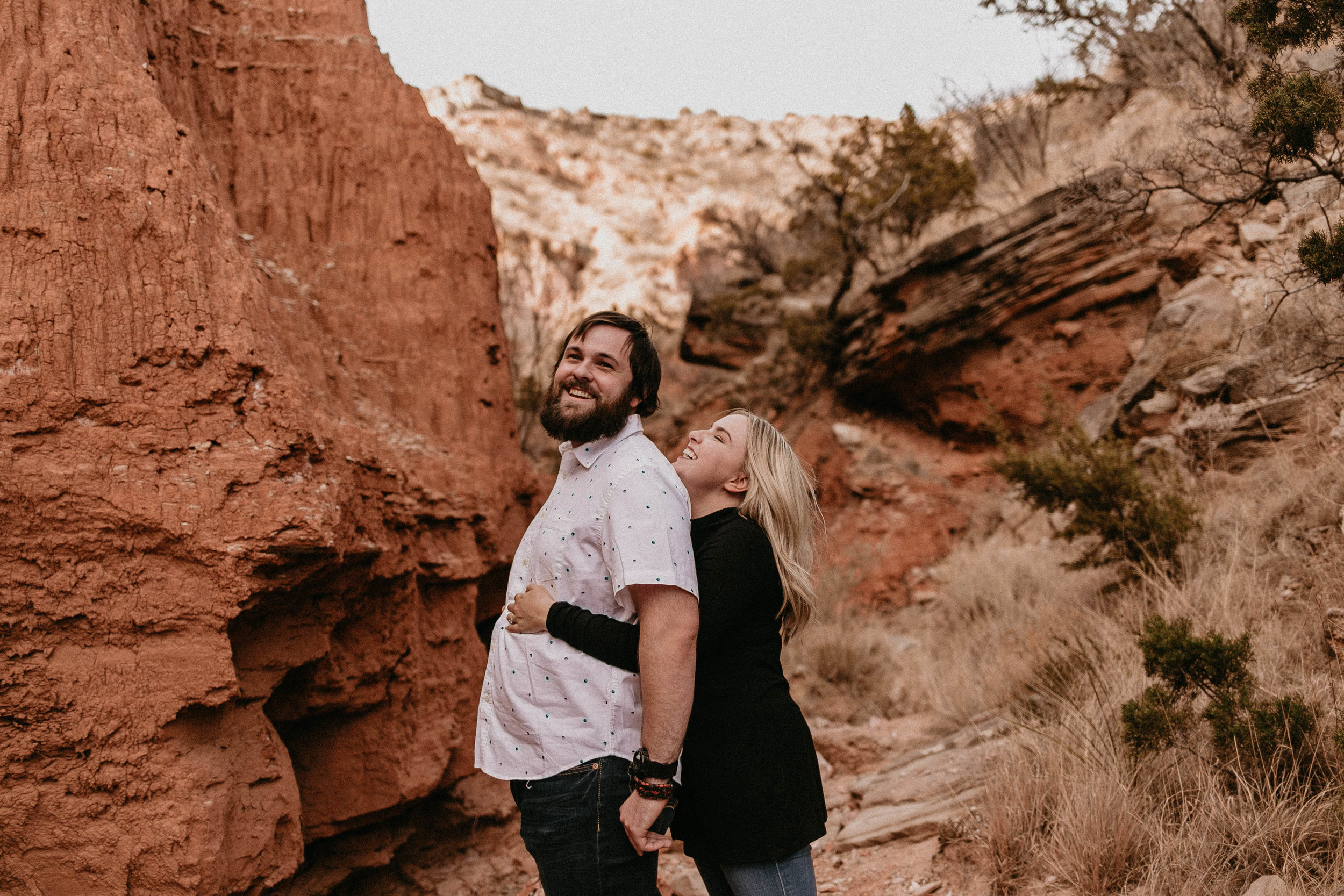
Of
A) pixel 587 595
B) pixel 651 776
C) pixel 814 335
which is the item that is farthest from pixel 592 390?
pixel 814 335

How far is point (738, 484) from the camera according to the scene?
243cm

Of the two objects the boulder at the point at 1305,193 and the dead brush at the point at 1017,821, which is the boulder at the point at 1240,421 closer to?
the boulder at the point at 1305,193

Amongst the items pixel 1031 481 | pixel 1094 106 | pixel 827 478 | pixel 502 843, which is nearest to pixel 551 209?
pixel 1094 106

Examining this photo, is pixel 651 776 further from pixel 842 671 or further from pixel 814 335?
pixel 814 335

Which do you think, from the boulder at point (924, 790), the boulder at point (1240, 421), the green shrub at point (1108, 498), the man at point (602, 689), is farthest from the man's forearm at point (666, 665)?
the boulder at point (1240, 421)

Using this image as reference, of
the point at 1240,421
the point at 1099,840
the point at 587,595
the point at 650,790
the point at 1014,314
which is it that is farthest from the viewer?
the point at 1014,314

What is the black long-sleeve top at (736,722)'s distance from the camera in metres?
2.06

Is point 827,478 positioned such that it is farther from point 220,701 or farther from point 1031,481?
point 220,701

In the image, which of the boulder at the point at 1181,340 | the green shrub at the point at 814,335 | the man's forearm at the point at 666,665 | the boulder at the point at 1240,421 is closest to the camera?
the man's forearm at the point at 666,665

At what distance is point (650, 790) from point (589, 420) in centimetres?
97

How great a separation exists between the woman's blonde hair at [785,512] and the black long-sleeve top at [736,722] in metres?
0.08

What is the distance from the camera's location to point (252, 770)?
9.00 ft

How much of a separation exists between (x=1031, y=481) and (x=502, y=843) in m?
4.55

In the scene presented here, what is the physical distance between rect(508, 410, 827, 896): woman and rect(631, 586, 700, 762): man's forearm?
0.07 metres
